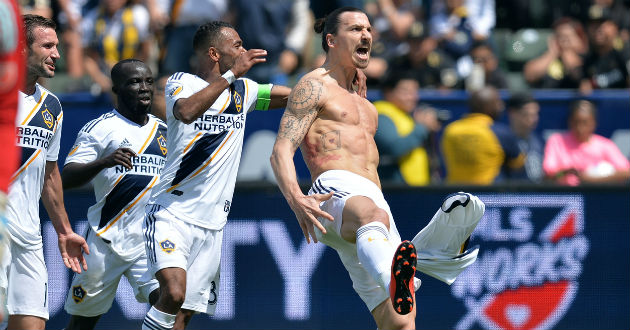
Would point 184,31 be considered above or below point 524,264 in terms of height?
above

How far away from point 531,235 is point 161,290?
384 centimetres

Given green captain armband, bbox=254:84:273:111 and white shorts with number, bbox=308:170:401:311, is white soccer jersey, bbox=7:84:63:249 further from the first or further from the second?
white shorts with number, bbox=308:170:401:311

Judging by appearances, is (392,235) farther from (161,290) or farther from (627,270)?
(627,270)

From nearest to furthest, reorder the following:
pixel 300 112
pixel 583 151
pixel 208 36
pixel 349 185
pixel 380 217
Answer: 1. pixel 380 217
2. pixel 349 185
3. pixel 300 112
4. pixel 208 36
5. pixel 583 151

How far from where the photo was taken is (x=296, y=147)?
641cm

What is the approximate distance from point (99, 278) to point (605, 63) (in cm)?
Answer: 738

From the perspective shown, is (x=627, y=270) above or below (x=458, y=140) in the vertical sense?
below

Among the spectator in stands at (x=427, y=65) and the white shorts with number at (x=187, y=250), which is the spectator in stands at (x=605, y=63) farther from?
the white shorts with number at (x=187, y=250)

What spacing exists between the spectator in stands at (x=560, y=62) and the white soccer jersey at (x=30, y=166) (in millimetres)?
7332

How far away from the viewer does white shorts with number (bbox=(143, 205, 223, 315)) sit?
6777mm

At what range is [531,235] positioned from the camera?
914cm

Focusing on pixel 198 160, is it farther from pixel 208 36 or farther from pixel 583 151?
pixel 583 151

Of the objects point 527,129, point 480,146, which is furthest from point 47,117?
point 527,129

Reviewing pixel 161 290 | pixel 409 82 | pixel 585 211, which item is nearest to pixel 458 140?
pixel 409 82
